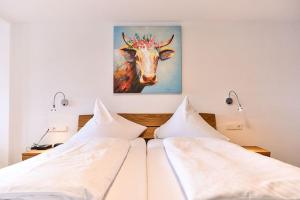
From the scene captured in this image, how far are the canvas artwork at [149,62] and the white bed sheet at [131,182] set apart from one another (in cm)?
122

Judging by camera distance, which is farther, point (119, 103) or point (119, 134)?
point (119, 103)

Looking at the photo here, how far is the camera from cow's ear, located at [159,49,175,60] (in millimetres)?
2754

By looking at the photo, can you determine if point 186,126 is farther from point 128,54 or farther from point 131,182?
point 131,182

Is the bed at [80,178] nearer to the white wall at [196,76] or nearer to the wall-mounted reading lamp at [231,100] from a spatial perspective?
the white wall at [196,76]

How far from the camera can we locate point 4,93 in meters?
2.73

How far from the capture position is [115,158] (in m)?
1.43

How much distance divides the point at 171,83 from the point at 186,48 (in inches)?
17.9

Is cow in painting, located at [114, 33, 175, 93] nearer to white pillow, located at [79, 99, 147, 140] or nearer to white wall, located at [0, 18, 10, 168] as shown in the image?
white pillow, located at [79, 99, 147, 140]

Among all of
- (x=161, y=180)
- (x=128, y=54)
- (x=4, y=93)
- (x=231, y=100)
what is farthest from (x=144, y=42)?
(x=161, y=180)

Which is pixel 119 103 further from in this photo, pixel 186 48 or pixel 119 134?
pixel 186 48

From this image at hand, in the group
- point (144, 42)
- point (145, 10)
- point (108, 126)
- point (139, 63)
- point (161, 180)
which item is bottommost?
point (161, 180)

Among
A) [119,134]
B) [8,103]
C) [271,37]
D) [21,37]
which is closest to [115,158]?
[119,134]

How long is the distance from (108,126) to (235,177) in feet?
5.55

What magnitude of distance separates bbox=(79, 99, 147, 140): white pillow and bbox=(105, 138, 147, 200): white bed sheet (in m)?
0.83
